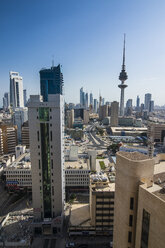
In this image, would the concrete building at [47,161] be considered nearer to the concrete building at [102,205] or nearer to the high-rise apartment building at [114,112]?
the concrete building at [102,205]

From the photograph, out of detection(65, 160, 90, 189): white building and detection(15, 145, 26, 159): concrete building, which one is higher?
detection(15, 145, 26, 159): concrete building

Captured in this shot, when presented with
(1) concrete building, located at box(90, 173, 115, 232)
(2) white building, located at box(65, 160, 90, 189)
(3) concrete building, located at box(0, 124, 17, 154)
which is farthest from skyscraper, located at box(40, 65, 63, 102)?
(1) concrete building, located at box(90, 173, 115, 232)

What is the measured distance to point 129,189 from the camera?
15219 millimetres

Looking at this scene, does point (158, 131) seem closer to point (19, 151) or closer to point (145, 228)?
point (19, 151)

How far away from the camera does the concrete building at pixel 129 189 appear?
1496 centimetres

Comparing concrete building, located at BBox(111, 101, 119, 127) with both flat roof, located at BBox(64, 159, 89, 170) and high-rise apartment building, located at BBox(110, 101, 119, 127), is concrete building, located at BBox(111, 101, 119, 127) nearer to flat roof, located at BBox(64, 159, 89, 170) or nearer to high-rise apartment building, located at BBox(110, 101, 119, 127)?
high-rise apartment building, located at BBox(110, 101, 119, 127)

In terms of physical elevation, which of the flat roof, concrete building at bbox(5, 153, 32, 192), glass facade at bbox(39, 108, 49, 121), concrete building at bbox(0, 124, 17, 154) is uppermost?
glass facade at bbox(39, 108, 49, 121)

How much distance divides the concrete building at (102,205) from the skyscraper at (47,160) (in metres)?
→ 8.86

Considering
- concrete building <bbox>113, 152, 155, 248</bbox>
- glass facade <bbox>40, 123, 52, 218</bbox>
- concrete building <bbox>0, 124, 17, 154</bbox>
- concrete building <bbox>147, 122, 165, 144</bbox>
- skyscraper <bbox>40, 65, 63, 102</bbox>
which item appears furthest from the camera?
skyscraper <bbox>40, 65, 63, 102</bbox>

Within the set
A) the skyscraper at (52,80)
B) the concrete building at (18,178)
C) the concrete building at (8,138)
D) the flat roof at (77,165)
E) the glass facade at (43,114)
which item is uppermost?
the skyscraper at (52,80)

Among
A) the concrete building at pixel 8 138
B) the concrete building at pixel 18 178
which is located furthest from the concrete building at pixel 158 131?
the concrete building at pixel 8 138

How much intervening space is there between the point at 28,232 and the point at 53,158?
68.1ft

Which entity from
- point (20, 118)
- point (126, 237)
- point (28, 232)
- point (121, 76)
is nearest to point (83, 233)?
point (28, 232)

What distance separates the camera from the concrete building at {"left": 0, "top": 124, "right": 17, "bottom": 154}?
85.9m
